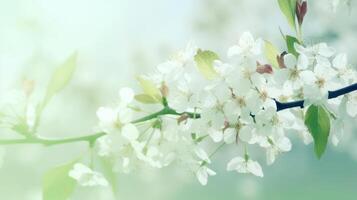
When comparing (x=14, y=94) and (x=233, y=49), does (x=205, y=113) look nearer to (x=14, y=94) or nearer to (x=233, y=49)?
(x=233, y=49)

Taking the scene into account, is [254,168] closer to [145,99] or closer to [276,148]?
[276,148]

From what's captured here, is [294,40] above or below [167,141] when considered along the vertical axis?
above

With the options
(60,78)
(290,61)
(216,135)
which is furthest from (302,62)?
(60,78)

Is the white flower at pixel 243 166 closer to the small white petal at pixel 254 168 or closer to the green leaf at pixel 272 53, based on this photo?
the small white petal at pixel 254 168

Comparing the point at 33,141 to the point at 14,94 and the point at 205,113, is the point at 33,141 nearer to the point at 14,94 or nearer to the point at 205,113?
the point at 14,94

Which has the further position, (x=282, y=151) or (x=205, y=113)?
(x=282, y=151)

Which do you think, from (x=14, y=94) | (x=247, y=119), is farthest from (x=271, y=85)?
(x=14, y=94)
